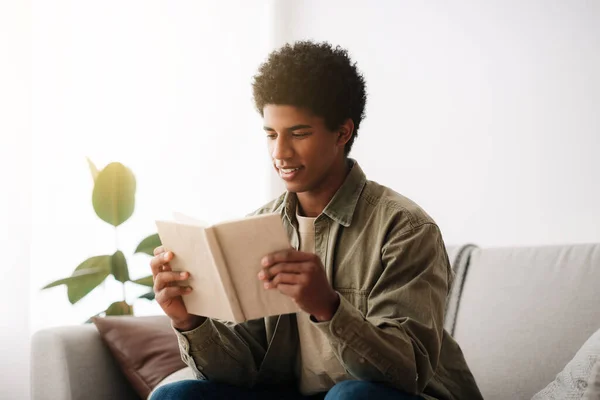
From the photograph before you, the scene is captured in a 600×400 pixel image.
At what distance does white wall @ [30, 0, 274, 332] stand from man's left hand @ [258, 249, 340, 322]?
152cm

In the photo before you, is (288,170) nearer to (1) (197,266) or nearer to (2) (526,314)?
(1) (197,266)

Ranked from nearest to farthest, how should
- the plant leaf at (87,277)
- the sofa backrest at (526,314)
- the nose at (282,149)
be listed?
the nose at (282,149) < the sofa backrest at (526,314) < the plant leaf at (87,277)

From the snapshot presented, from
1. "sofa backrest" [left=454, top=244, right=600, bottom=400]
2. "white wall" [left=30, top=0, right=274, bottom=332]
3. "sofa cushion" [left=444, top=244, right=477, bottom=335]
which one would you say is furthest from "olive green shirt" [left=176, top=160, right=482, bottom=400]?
"white wall" [left=30, top=0, right=274, bottom=332]

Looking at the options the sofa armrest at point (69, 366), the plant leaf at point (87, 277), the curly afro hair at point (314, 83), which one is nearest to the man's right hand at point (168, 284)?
the curly afro hair at point (314, 83)

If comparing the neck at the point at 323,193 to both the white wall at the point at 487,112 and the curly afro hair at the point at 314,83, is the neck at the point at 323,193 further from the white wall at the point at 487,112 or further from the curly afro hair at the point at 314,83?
the white wall at the point at 487,112

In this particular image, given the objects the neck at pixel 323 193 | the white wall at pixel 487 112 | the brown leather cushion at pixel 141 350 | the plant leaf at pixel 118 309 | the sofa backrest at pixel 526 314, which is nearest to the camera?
the neck at pixel 323 193

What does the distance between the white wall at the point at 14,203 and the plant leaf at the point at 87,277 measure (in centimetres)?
29

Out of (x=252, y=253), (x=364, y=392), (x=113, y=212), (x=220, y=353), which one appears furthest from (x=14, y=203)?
(x=364, y=392)

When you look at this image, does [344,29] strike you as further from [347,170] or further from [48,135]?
[347,170]

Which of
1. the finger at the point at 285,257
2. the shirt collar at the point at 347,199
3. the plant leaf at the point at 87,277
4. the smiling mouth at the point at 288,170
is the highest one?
the smiling mouth at the point at 288,170

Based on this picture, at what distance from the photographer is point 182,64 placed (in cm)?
270

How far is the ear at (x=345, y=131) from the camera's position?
1.33 meters

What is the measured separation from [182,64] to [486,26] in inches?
45.4

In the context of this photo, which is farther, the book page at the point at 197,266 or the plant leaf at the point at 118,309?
the plant leaf at the point at 118,309
